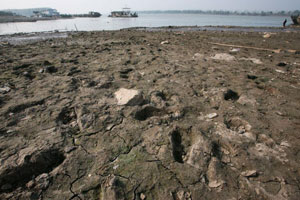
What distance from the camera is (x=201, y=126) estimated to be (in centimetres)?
231

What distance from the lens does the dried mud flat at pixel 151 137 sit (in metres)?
1.54

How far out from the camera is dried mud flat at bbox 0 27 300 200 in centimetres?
154

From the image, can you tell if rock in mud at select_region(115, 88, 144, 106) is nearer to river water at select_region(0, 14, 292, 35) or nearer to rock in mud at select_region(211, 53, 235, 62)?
rock in mud at select_region(211, 53, 235, 62)

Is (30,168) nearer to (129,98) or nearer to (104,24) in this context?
(129,98)

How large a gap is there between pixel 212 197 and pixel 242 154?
747 millimetres

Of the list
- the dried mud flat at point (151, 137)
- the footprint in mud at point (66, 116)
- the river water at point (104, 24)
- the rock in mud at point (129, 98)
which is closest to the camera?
the dried mud flat at point (151, 137)

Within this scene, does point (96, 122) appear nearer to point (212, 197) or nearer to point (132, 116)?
point (132, 116)

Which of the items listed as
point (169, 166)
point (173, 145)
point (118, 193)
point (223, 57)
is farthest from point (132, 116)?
point (223, 57)

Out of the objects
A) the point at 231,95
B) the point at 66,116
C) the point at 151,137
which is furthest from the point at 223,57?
the point at 66,116

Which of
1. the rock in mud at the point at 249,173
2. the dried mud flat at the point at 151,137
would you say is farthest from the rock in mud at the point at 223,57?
the rock in mud at the point at 249,173

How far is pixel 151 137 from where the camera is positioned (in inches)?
83.7

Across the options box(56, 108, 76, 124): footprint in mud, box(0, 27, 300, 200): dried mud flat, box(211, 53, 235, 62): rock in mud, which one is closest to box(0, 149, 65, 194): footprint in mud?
box(0, 27, 300, 200): dried mud flat

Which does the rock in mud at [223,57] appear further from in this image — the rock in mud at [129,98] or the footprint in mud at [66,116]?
the footprint in mud at [66,116]

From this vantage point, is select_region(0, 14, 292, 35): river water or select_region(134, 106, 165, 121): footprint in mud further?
select_region(0, 14, 292, 35): river water
